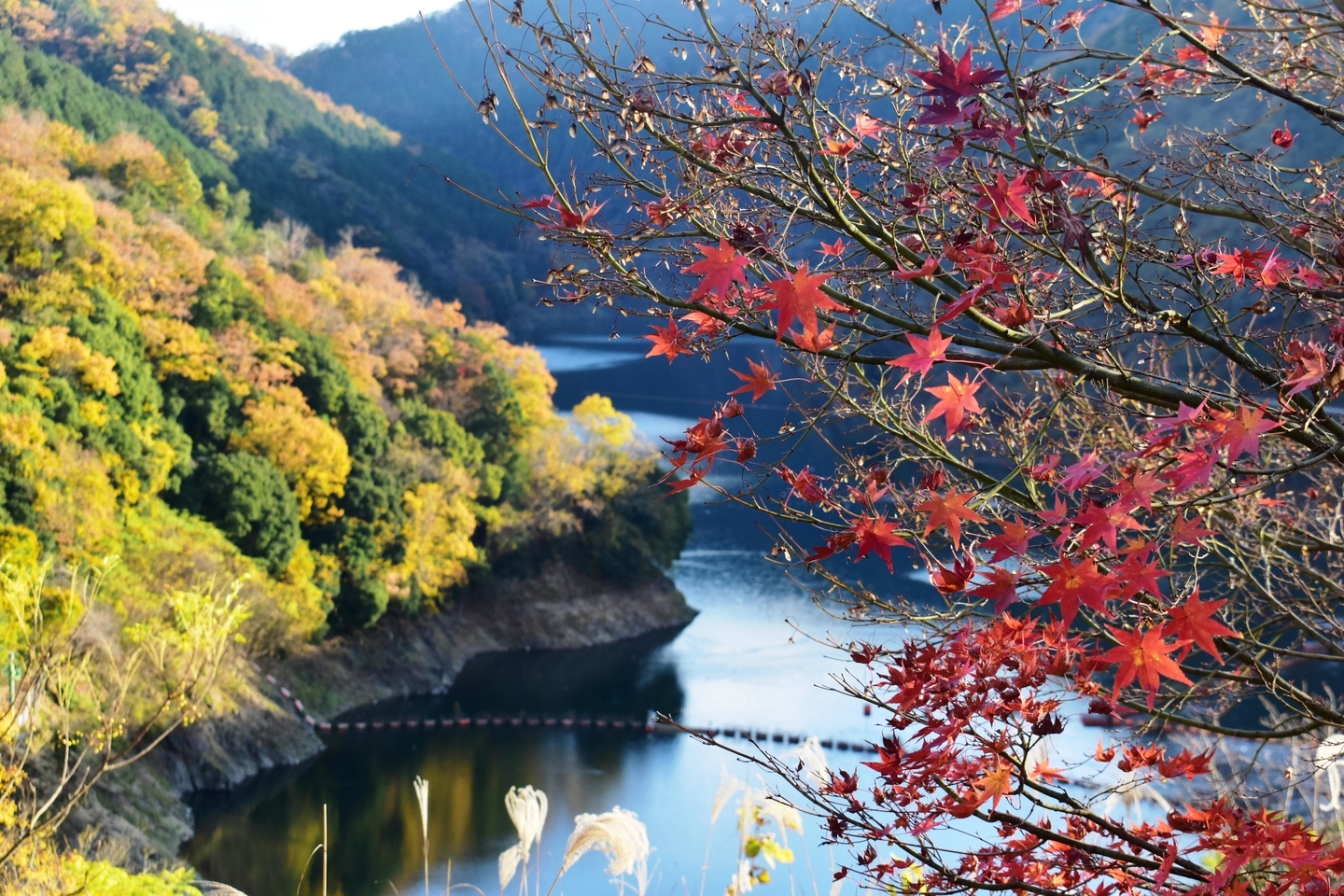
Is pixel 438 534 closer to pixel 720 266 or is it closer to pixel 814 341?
pixel 814 341

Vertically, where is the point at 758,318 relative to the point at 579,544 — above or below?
above

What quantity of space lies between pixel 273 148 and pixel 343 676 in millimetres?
19943

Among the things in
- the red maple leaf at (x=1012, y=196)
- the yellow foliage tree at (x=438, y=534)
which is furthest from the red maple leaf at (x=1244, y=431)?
the yellow foliage tree at (x=438, y=534)

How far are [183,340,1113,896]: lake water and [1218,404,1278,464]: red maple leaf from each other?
198 inches

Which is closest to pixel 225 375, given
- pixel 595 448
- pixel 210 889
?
pixel 595 448

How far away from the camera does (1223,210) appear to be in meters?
1.85

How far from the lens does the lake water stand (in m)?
9.53

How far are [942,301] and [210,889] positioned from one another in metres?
1.85

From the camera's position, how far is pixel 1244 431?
1.12 metres

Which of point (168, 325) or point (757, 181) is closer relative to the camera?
point (757, 181)

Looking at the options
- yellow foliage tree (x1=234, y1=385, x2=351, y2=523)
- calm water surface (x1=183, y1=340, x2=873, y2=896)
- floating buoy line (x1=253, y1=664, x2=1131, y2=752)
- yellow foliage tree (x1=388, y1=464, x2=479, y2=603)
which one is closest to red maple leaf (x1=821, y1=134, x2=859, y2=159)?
calm water surface (x1=183, y1=340, x2=873, y2=896)

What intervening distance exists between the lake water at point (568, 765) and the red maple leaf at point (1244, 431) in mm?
5038

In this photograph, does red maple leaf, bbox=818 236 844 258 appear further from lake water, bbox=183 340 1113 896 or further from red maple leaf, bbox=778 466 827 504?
lake water, bbox=183 340 1113 896

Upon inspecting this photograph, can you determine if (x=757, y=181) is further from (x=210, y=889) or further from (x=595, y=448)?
(x=595, y=448)
